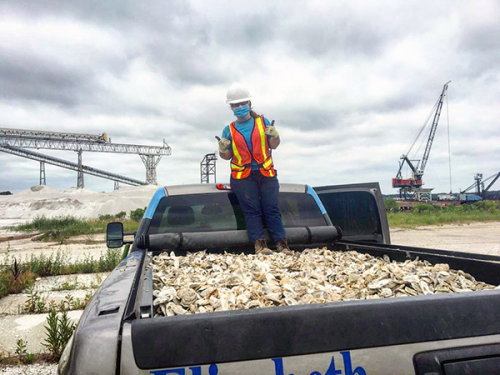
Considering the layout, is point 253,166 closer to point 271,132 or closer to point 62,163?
point 271,132

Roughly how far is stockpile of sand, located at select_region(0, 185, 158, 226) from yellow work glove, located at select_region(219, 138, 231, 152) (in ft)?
107

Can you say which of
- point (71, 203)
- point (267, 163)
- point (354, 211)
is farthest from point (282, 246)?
point (71, 203)

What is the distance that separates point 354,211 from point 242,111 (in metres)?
2.01

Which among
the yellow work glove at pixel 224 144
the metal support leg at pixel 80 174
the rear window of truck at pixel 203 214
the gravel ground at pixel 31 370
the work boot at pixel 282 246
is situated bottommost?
the gravel ground at pixel 31 370

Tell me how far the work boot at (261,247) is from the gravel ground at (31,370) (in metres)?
2.37

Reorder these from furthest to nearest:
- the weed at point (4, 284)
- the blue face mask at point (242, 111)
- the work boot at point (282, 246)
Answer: the weed at point (4, 284), the blue face mask at point (242, 111), the work boot at point (282, 246)

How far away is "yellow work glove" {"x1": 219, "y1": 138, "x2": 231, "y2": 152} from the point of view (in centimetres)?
375

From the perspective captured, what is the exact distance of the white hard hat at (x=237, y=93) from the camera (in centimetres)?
386

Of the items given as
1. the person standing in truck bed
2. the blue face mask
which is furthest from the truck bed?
the blue face mask

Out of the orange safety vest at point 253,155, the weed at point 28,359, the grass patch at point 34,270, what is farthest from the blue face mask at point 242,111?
the grass patch at point 34,270

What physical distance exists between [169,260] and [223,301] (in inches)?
43.8

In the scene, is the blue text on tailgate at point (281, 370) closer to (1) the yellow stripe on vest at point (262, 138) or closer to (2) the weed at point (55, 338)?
(1) the yellow stripe on vest at point (262, 138)

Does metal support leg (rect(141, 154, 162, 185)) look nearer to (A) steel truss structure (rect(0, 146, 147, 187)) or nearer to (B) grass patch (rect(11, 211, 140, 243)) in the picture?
(A) steel truss structure (rect(0, 146, 147, 187))

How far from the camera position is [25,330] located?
4.89 meters
